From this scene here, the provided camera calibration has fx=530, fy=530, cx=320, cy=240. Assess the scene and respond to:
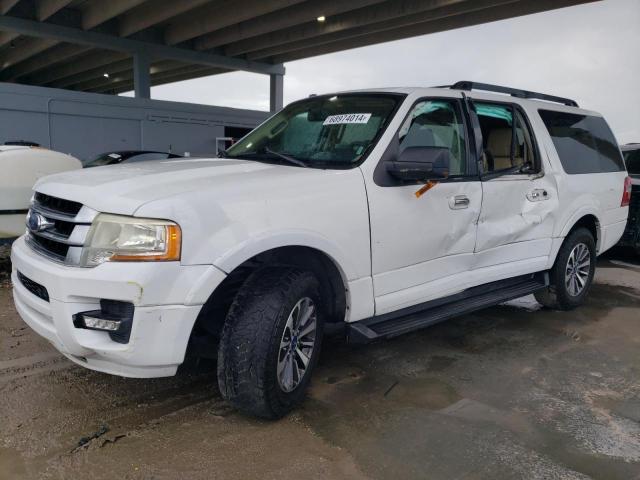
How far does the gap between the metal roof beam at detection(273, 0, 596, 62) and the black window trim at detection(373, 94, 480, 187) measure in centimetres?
1189

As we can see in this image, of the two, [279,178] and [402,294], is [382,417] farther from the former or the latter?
[279,178]

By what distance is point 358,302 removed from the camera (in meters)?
3.19

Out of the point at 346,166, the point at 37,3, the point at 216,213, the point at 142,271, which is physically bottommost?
the point at 142,271

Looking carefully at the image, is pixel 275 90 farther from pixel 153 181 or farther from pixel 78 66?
pixel 153 181

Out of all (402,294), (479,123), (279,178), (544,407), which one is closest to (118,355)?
(279,178)

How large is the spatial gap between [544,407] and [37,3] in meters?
20.3

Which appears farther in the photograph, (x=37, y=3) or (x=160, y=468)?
(x=37, y=3)

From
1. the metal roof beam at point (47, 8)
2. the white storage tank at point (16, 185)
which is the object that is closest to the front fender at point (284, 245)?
the white storage tank at point (16, 185)

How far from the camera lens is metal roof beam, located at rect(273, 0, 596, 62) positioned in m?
14.5

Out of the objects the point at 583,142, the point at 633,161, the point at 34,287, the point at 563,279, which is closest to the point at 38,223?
the point at 34,287

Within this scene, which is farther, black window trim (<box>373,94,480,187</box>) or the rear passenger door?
the rear passenger door

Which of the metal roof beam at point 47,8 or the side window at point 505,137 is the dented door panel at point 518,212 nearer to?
the side window at point 505,137

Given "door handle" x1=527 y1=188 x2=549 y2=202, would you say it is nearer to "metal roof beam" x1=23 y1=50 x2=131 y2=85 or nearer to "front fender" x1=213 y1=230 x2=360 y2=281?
"front fender" x1=213 y1=230 x2=360 y2=281

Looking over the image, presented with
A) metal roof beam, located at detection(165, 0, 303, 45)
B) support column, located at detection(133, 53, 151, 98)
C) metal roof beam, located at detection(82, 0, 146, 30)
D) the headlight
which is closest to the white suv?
the headlight
